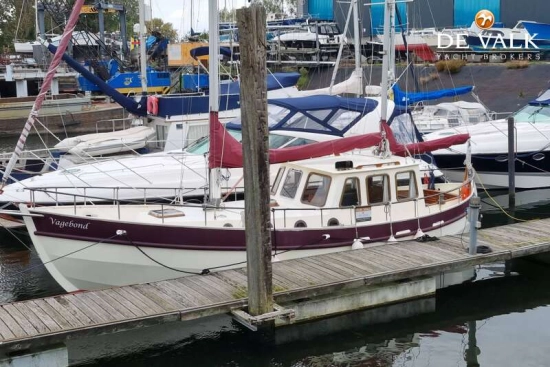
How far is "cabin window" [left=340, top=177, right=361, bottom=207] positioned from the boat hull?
1.20 m

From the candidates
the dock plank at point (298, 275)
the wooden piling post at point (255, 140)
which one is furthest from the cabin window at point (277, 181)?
the wooden piling post at point (255, 140)

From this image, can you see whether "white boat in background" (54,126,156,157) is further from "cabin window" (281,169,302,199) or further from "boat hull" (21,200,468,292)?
"boat hull" (21,200,468,292)

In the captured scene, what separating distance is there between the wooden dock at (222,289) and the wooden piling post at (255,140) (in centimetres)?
111

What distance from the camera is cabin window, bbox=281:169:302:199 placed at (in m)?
15.3

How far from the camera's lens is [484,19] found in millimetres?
50938

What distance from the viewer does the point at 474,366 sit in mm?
12016

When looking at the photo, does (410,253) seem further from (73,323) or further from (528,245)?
(73,323)

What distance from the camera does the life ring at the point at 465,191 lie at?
17438 millimetres

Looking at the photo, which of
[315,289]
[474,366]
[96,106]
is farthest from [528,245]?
[96,106]

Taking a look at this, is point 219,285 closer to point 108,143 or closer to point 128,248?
point 128,248

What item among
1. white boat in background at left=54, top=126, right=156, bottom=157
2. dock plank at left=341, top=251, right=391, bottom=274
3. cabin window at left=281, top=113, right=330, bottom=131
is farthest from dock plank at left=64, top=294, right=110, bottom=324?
white boat in background at left=54, top=126, right=156, bottom=157

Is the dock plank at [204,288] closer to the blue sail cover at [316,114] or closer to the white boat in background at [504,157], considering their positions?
the blue sail cover at [316,114]

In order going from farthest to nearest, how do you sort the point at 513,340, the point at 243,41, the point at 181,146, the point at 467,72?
the point at 467,72 → the point at 181,146 → the point at 513,340 → the point at 243,41

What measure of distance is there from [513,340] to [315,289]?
370 centimetres
